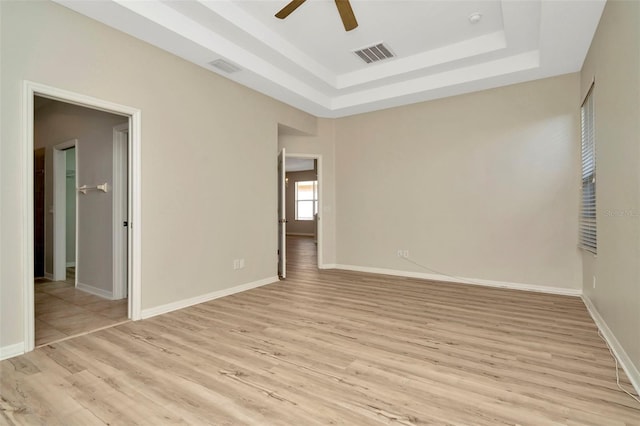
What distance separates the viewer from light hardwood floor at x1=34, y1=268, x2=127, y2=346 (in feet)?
9.91

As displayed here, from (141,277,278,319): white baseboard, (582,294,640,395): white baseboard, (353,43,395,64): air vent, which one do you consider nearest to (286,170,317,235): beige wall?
(141,277,278,319): white baseboard

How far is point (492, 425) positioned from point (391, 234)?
4.15 meters

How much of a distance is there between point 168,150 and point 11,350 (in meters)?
2.22

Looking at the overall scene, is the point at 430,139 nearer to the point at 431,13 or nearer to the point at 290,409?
the point at 431,13

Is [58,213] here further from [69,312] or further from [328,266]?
[328,266]

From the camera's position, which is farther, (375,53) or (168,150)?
(375,53)

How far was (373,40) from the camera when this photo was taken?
13.8 ft

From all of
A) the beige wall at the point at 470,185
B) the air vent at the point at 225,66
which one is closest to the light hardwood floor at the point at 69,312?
the air vent at the point at 225,66

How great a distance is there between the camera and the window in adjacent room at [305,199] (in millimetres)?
13406

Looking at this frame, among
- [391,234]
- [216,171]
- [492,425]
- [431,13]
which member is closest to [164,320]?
[216,171]

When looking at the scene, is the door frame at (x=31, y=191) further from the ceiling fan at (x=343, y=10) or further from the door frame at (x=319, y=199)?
the door frame at (x=319, y=199)

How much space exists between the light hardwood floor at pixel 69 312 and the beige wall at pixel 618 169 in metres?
4.42

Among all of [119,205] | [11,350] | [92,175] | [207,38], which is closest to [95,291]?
[119,205]

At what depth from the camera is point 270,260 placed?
513 cm
